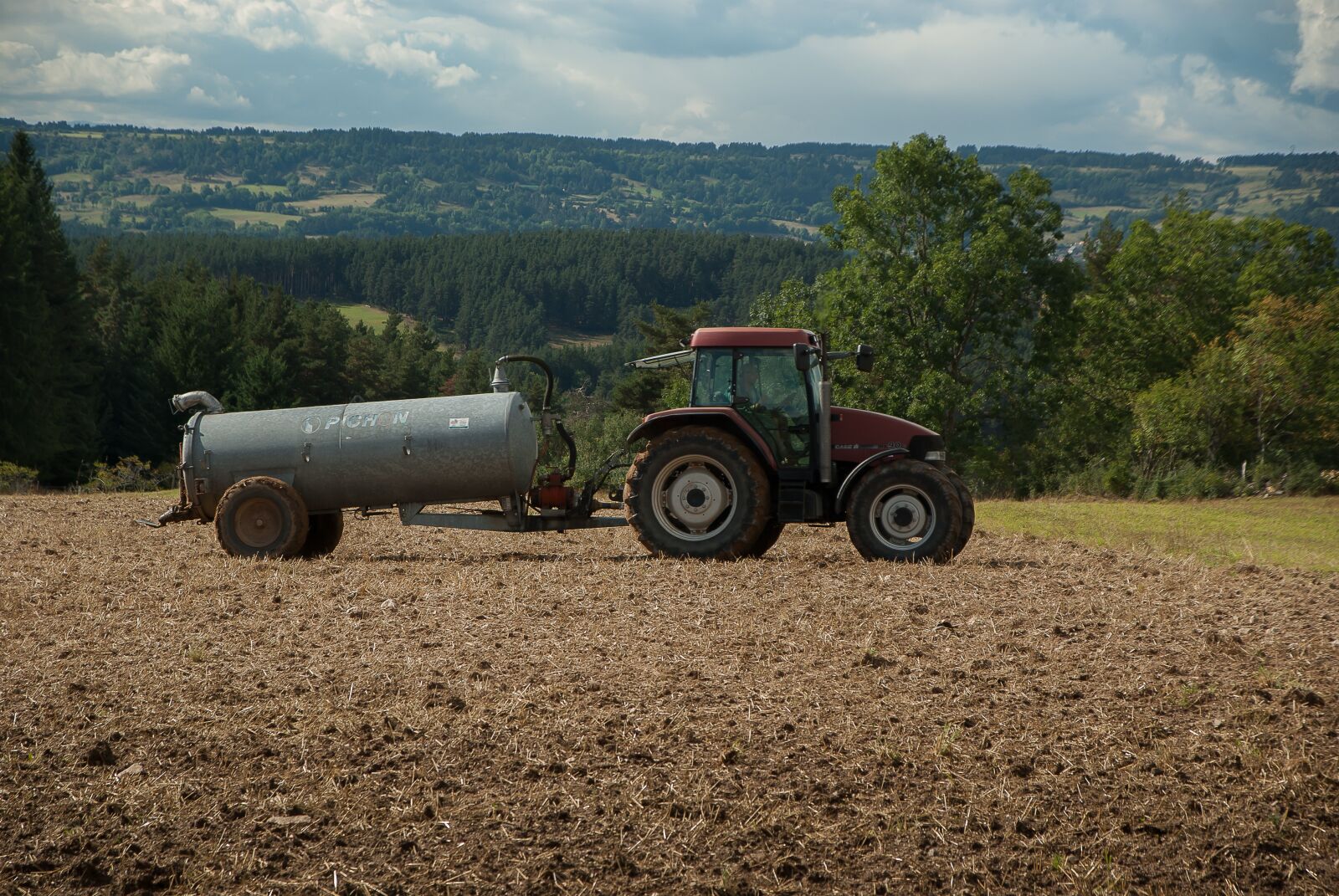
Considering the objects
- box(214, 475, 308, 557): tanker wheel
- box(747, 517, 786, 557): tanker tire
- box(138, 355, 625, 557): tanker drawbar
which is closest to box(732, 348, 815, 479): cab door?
box(747, 517, 786, 557): tanker tire

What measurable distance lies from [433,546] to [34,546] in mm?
4896

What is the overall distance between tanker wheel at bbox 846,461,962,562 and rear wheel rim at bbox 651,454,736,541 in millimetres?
1390

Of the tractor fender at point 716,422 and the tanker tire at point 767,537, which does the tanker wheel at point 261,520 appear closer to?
the tractor fender at point 716,422

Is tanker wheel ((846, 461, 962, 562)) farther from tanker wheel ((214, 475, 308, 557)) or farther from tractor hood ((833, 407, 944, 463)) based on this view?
tanker wheel ((214, 475, 308, 557))

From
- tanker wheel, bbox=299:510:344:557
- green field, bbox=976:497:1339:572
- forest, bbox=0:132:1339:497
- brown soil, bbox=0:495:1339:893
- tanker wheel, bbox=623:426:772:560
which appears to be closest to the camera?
brown soil, bbox=0:495:1339:893

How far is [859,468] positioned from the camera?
498 inches

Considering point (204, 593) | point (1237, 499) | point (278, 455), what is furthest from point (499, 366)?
point (1237, 499)

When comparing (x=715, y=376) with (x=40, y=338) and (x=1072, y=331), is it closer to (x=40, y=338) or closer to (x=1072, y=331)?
(x=1072, y=331)

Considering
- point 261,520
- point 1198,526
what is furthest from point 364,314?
point 261,520

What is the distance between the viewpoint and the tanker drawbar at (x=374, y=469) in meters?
13.6

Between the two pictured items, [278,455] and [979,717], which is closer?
[979,717]

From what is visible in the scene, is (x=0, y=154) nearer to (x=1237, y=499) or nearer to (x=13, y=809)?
(x=1237, y=499)

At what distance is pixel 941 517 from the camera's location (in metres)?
12.5

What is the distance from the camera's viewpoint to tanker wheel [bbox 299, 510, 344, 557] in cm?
1483
